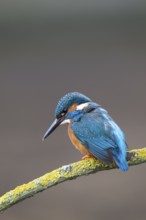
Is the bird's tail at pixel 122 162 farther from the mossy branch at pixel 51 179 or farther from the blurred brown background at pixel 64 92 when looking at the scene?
the blurred brown background at pixel 64 92

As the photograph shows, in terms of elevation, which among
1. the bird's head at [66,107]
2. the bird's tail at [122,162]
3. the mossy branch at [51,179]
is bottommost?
the bird's tail at [122,162]

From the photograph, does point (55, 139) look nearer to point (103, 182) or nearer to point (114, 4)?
point (103, 182)

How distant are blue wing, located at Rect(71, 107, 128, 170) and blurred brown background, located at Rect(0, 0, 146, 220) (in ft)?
5.27

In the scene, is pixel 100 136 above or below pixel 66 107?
below

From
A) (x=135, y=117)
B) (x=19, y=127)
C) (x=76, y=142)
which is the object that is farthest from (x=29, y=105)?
(x=76, y=142)

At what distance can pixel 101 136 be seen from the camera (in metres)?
2.29

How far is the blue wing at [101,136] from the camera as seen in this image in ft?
7.12

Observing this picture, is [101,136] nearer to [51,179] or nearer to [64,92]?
[51,179]

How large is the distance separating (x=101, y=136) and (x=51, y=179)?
1.35 ft

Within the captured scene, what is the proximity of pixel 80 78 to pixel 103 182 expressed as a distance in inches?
22.4

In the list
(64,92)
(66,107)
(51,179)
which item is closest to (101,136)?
(66,107)

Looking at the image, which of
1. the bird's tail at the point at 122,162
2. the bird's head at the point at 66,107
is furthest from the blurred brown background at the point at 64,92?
the bird's tail at the point at 122,162

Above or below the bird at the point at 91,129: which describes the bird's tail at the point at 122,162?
below

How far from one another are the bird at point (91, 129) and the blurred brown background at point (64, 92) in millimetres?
1576
